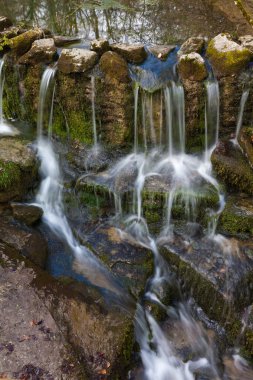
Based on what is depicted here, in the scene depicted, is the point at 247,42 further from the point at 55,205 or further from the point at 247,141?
the point at 55,205

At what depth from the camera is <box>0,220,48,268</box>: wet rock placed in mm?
5531

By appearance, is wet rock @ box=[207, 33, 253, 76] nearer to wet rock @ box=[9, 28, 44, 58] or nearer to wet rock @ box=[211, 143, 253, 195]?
wet rock @ box=[211, 143, 253, 195]

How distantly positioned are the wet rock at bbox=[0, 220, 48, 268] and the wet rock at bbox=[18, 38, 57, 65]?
3667 mm

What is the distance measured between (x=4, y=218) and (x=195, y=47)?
518 centimetres

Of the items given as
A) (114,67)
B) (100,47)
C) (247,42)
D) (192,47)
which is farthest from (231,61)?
(100,47)

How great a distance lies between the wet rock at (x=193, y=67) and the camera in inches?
269

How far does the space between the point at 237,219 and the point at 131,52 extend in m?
4.06

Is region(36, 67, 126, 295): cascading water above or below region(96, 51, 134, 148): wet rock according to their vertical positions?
below

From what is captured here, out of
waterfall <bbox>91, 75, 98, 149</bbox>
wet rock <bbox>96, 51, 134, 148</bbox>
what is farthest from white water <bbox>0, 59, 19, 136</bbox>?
wet rock <bbox>96, 51, 134, 148</bbox>

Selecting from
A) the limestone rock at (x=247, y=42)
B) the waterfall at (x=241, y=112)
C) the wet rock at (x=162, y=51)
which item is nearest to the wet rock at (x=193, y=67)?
the wet rock at (x=162, y=51)

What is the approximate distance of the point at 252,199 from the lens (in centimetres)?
630

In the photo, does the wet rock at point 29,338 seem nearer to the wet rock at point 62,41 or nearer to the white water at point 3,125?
the white water at point 3,125

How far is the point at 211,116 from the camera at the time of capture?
23.8ft

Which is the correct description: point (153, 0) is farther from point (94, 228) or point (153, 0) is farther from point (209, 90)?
point (94, 228)
